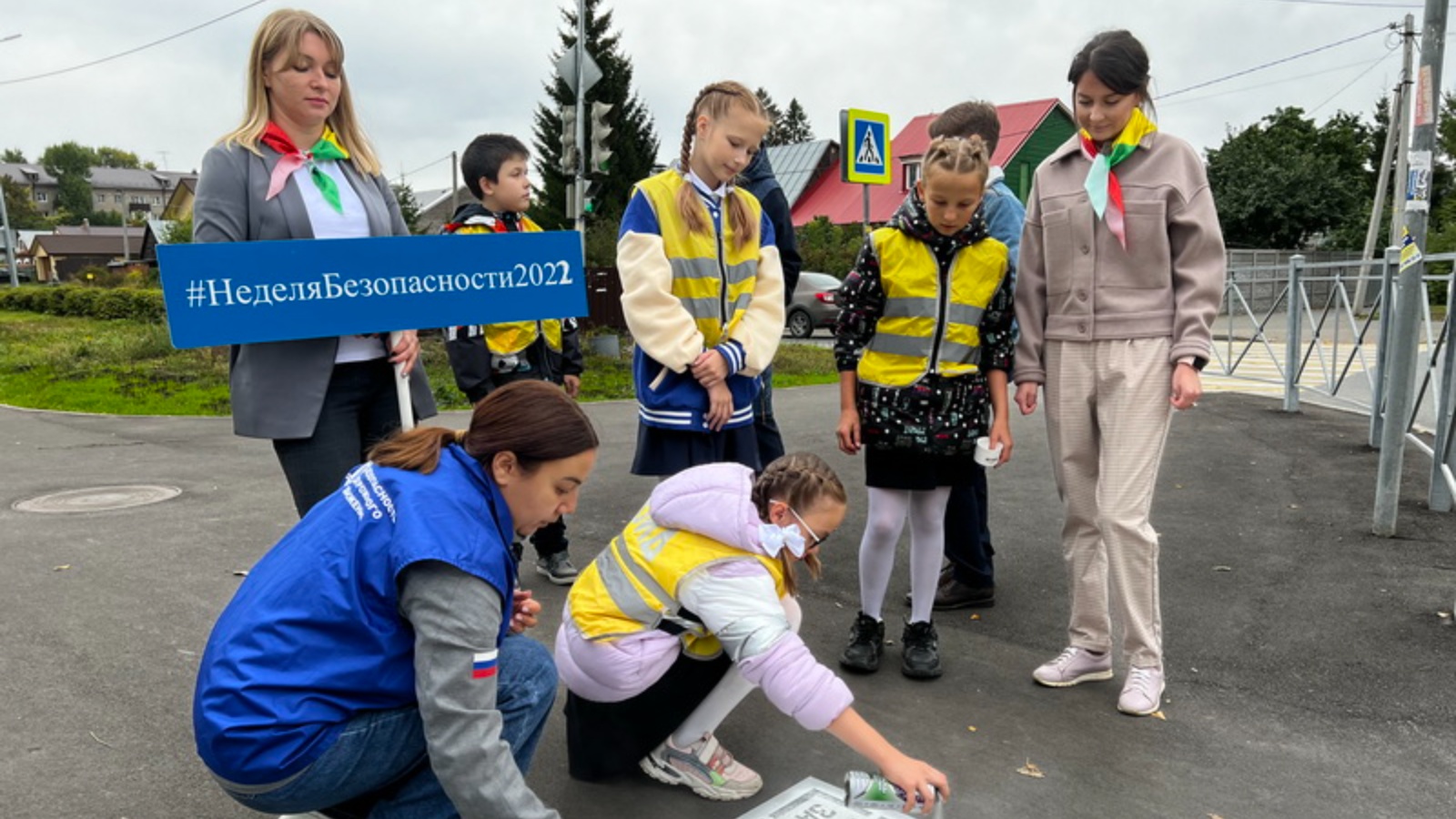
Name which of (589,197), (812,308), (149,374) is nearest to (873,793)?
(589,197)

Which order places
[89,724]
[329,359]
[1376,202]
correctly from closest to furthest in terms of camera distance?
[329,359], [89,724], [1376,202]

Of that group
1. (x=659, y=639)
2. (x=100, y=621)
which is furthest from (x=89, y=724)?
(x=659, y=639)

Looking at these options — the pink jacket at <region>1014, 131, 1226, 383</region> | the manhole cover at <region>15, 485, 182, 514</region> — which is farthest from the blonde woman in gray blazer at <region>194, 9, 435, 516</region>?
the manhole cover at <region>15, 485, 182, 514</region>

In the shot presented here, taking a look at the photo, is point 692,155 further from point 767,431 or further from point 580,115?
point 580,115

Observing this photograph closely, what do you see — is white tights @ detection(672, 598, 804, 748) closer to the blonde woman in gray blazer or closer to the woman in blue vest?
the woman in blue vest

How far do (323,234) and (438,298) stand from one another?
35 centimetres

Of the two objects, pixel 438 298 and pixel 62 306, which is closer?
pixel 438 298

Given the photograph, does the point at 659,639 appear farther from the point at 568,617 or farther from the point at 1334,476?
the point at 1334,476

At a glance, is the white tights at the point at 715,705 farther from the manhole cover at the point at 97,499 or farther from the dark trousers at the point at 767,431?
the manhole cover at the point at 97,499

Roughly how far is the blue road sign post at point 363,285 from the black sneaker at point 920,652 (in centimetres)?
153

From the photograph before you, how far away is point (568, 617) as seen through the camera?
8.63 ft

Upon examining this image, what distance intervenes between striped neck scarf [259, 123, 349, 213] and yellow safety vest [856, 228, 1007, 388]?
165 cm

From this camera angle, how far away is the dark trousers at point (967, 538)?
13.9ft

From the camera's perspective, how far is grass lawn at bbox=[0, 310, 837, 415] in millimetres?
11094
